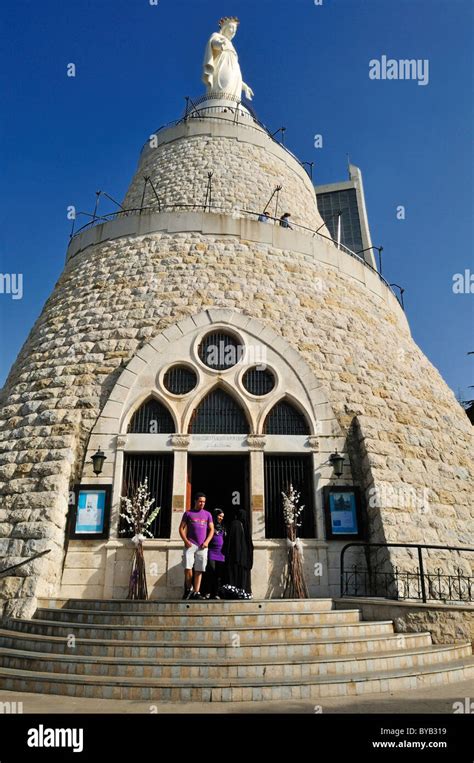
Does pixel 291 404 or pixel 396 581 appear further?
pixel 291 404

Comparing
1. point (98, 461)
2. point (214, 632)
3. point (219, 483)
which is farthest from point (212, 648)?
point (219, 483)

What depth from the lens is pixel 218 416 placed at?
10.1 meters

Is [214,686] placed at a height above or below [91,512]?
below

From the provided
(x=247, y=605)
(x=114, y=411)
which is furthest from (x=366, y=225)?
(x=247, y=605)

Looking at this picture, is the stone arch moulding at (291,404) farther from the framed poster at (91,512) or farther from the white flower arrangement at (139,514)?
the framed poster at (91,512)

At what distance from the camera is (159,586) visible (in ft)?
28.5

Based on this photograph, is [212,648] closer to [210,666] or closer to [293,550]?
[210,666]

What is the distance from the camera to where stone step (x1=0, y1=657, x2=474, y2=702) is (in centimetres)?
481

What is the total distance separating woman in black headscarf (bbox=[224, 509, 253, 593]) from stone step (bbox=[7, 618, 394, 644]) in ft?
6.25

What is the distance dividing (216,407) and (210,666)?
18.1 feet

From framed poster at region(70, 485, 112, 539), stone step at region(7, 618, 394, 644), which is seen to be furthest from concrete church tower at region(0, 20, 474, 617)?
stone step at region(7, 618, 394, 644)

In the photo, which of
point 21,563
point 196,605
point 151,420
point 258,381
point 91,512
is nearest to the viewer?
point 196,605

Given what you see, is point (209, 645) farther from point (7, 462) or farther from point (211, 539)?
point (7, 462)

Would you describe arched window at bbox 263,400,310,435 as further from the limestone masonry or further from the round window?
the round window
